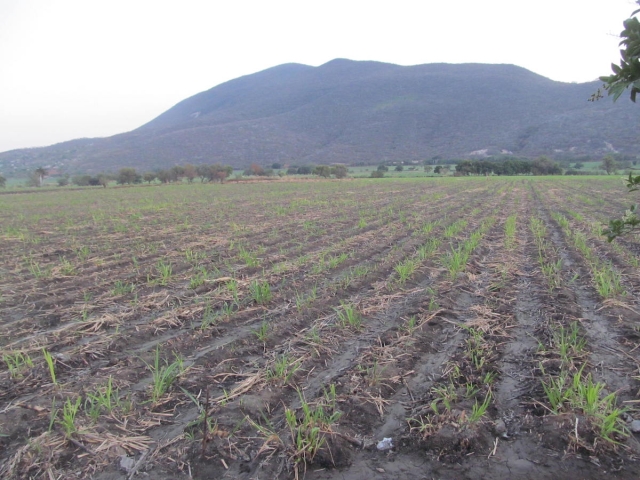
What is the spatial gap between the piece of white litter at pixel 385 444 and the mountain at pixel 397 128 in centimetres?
7689

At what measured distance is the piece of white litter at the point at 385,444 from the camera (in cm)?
233

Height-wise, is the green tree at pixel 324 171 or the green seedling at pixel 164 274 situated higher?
the green tree at pixel 324 171

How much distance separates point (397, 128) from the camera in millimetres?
92875

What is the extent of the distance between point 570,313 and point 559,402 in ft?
6.39

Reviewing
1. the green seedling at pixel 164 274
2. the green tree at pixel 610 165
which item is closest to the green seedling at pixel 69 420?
the green seedling at pixel 164 274

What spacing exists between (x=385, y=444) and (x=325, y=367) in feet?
3.25

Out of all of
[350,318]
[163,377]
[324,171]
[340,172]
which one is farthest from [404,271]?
[340,172]

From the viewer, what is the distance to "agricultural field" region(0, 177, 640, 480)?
226cm

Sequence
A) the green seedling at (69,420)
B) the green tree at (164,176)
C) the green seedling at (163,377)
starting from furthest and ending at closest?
the green tree at (164,176)
the green seedling at (163,377)
the green seedling at (69,420)

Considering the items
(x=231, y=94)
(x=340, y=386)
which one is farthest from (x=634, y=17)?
(x=231, y=94)

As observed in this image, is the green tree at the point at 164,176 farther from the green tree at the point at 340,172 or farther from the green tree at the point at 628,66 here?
the green tree at the point at 628,66

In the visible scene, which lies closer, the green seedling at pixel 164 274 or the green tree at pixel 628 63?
the green tree at pixel 628 63

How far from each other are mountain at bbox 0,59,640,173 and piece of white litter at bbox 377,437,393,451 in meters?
76.9

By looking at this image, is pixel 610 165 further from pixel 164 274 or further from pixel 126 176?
pixel 126 176
